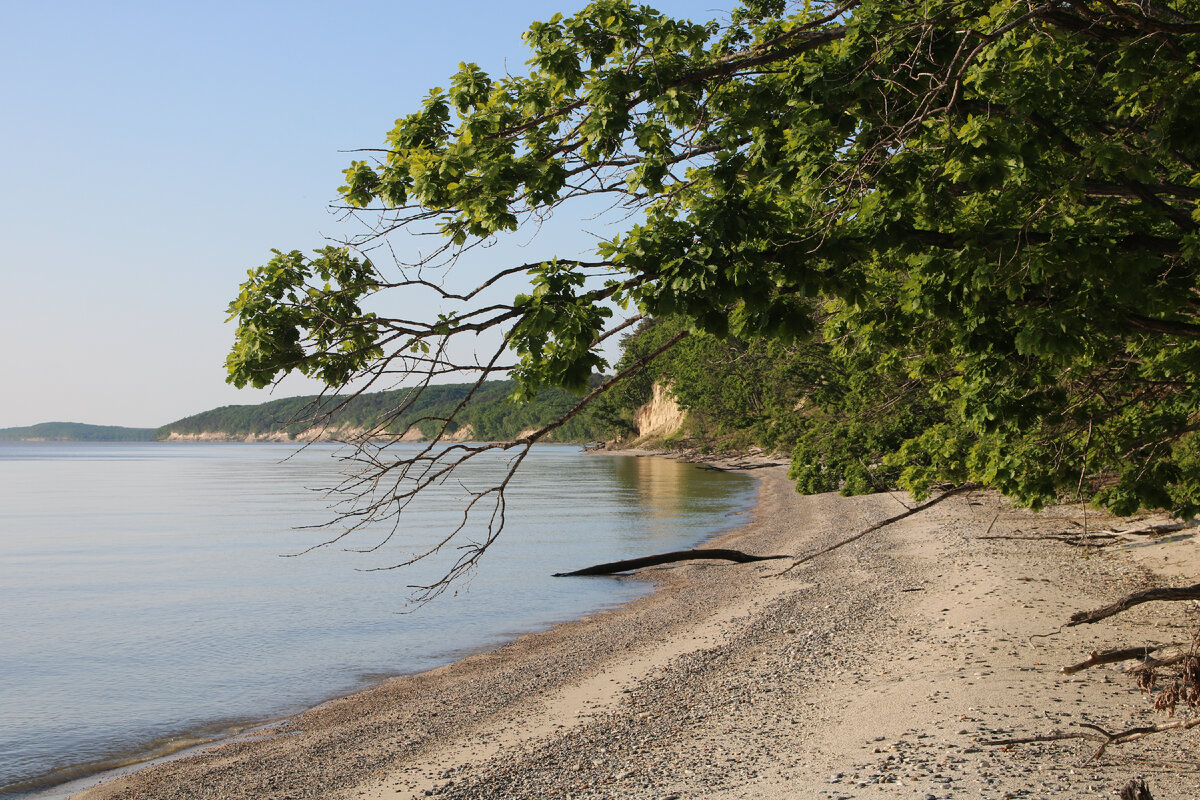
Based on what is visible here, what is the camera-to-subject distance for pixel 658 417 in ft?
395

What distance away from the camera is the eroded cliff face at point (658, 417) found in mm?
112150

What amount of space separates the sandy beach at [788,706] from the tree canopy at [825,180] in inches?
123

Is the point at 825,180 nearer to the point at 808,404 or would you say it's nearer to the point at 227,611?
the point at 227,611

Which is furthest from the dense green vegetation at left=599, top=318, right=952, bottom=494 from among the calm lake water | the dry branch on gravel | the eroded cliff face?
the eroded cliff face

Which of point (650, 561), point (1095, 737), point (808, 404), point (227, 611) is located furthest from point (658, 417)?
point (1095, 737)

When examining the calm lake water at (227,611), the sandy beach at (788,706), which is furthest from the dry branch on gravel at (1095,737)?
the calm lake water at (227,611)

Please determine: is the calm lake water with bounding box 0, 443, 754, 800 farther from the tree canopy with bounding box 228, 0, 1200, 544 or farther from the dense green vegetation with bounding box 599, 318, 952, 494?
the dense green vegetation with bounding box 599, 318, 952, 494

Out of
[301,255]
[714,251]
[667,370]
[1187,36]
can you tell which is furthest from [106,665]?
[667,370]

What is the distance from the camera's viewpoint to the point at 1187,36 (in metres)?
5.77

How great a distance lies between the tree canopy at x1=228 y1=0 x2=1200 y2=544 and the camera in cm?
552

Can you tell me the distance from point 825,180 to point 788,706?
238 inches

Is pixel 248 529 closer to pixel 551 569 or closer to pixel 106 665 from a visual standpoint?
pixel 551 569

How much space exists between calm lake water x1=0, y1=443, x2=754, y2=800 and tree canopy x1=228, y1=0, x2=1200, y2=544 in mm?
1883

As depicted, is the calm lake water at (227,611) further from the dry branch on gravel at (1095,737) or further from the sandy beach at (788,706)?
the dry branch on gravel at (1095,737)
